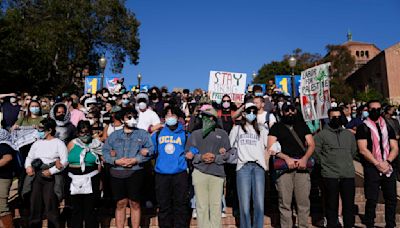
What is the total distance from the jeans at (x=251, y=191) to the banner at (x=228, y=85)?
4776 millimetres

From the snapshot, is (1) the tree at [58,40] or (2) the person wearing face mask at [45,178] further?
(1) the tree at [58,40]

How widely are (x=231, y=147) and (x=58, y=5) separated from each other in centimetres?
3103

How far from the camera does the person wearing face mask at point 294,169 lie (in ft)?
20.0

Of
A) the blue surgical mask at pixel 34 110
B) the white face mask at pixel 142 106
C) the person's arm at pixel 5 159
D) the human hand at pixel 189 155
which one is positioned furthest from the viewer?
the white face mask at pixel 142 106

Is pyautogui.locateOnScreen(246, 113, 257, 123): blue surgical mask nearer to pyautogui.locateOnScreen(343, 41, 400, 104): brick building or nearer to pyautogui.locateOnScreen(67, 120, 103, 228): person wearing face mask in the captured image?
pyautogui.locateOnScreen(67, 120, 103, 228): person wearing face mask

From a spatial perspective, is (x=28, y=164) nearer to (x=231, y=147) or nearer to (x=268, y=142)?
(x=231, y=147)

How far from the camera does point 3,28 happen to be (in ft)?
86.6

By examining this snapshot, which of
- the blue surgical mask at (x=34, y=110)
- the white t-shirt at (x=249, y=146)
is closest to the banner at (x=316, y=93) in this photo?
the white t-shirt at (x=249, y=146)

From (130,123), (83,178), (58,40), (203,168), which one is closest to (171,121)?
(130,123)

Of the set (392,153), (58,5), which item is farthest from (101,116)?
(58,5)

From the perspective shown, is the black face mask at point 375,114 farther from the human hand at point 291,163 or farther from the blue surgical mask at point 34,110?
the blue surgical mask at point 34,110

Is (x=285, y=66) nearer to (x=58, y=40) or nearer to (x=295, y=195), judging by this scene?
(x=58, y=40)

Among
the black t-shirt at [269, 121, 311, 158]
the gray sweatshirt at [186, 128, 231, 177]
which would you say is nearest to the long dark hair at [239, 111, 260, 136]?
the black t-shirt at [269, 121, 311, 158]

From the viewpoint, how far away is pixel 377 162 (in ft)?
20.6
